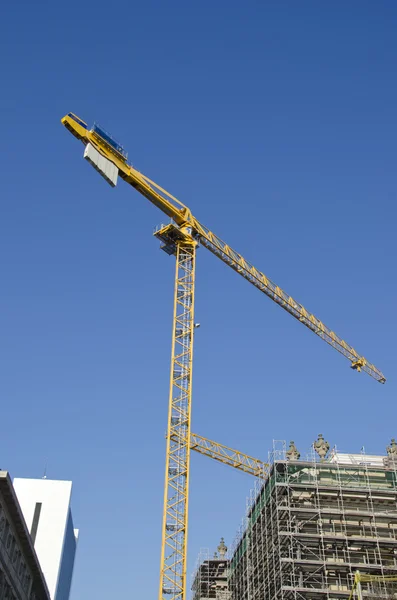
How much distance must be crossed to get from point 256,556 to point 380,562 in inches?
652

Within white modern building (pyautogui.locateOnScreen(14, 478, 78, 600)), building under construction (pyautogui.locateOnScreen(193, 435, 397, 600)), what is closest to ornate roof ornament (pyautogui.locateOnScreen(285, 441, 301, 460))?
building under construction (pyautogui.locateOnScreen(193, 435, 397, 600))

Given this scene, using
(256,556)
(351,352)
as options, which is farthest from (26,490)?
(256,556)

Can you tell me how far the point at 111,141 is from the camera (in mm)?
74312

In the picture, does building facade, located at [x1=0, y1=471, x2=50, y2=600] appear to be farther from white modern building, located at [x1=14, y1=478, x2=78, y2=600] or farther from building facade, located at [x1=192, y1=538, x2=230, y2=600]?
white modern building, located at [x1=14, y1=478, x2=78, y2=600]

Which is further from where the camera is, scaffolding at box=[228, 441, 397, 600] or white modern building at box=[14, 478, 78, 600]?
white modern building at box=[14, 478, 78, 600]

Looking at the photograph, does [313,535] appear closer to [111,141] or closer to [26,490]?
[111,141]

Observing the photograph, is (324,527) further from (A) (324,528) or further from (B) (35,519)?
(B) (35,519)

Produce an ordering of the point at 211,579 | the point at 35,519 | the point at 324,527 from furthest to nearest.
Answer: the point at 35,519 < the point at 211,579 < the point at 324,527

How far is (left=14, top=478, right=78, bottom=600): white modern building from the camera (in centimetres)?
15175

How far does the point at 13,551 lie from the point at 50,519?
96.5m

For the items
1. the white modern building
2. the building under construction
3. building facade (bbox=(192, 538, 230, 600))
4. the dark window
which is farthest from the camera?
the dark window

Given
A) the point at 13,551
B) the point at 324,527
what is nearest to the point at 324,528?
the point at 324,527

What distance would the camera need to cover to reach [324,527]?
59.8m

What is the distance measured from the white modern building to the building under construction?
308 ft
